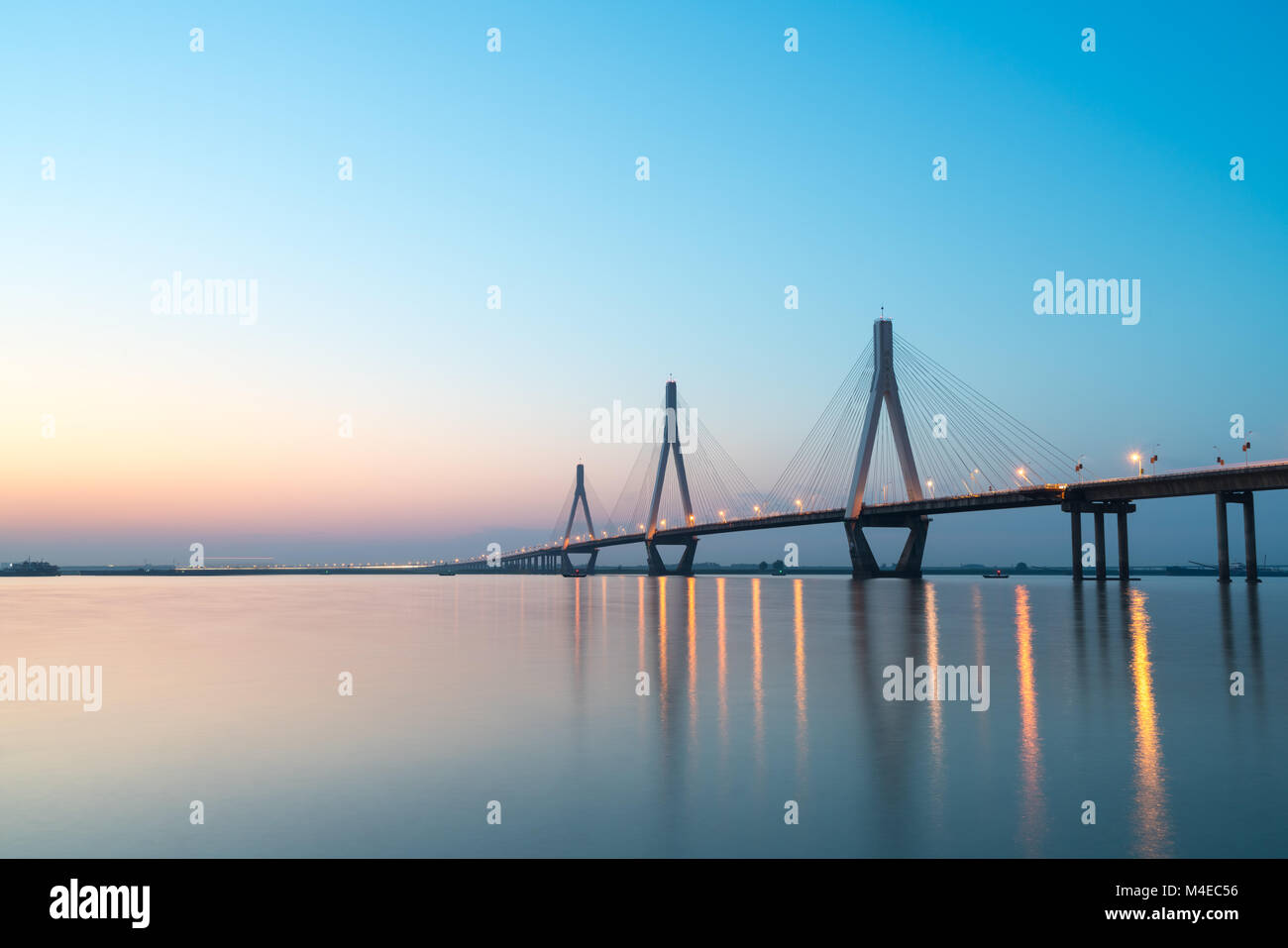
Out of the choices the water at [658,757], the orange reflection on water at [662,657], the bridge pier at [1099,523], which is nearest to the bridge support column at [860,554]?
the bridge pier at [1099,523]

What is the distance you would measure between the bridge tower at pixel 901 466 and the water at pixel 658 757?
56378 mm

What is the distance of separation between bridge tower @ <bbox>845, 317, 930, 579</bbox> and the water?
56378 mm

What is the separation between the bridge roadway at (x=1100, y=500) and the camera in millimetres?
64438

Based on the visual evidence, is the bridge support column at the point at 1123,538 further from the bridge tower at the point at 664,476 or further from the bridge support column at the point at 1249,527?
the bridge tower at the point at 664,476

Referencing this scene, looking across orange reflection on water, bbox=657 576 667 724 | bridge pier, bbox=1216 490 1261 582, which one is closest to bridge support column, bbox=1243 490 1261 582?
bridge pier, bbox=1216 490 1261 582

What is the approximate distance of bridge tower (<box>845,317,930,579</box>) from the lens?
82.8 m

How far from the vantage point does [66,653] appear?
29859 mm

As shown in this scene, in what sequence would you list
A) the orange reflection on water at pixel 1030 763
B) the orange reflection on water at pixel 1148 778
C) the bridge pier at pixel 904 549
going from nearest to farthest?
1. the orange reflection on water at pixel 1148 778
2. the orange reflection on water at pixel 1030 763
3. the bridge pier at pixel 904 549

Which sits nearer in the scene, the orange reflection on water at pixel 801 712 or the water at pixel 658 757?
the water at pixel 658 757

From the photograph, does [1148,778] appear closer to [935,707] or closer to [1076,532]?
[935,707]
